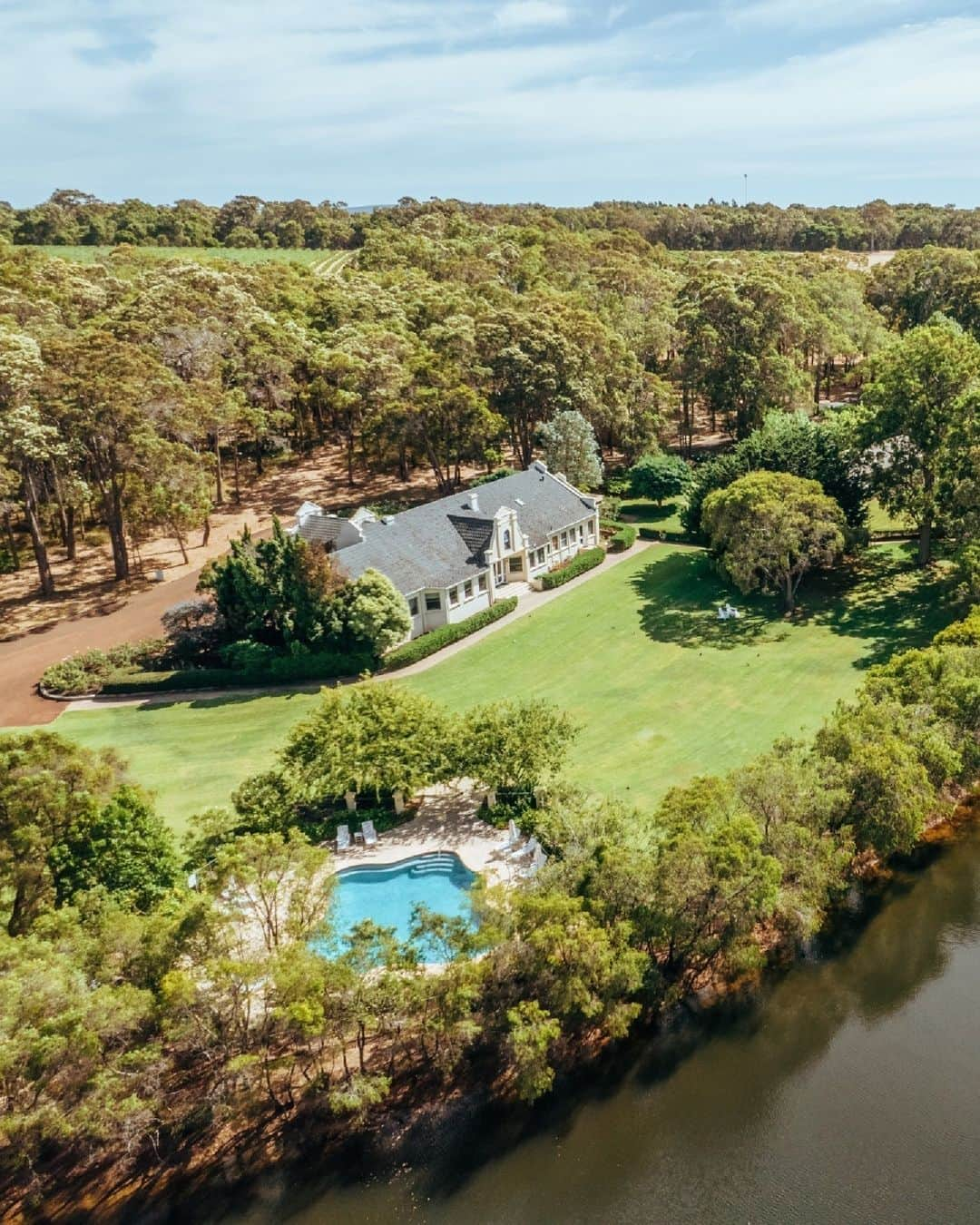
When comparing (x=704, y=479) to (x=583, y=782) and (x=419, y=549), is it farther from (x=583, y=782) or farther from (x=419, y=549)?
(x=583, y=782)

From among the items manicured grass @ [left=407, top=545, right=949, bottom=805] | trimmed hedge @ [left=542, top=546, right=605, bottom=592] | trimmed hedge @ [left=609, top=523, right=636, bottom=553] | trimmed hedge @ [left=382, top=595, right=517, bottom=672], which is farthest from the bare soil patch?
trimmed hedge @ [left=542, top=546, right=605, bottom=592]

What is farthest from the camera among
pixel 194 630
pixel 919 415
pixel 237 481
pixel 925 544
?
pixel 237 481

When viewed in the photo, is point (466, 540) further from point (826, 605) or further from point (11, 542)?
point (11, 542)

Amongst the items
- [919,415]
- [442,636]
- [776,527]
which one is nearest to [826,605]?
[776,527]

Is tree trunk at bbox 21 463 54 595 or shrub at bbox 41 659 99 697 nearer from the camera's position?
shrub at bbox 41 659 99 697

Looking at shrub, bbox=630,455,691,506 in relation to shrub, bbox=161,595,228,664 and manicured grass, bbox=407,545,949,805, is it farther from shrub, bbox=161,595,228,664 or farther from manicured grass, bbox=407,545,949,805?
shrub, bbox=161,595,228,664
